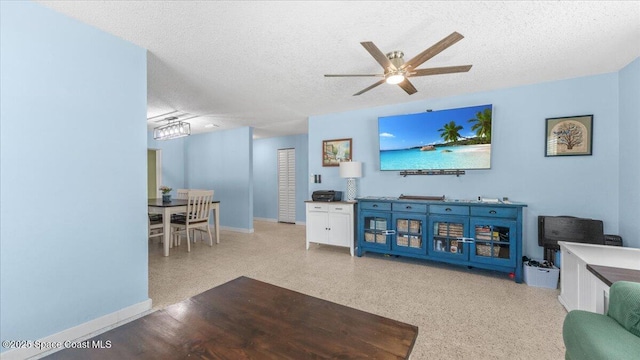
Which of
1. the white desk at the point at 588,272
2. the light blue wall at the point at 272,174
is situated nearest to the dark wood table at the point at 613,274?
the white desk at the point at 588,272

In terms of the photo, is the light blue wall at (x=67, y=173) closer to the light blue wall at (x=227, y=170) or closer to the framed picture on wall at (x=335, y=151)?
the framed picture on wall at (x=335, y=151)

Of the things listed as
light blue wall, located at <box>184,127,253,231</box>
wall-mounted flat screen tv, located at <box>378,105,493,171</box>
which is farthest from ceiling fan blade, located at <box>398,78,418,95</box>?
light blue wall, located at <box>184,127,253,231</box>

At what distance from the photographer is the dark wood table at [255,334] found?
3.14ft

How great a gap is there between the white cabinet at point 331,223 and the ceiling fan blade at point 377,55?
230cm

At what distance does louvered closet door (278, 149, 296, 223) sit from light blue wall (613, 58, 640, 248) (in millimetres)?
5562

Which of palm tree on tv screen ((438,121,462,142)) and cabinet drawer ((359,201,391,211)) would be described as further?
cabinet drawer ((359,201,391,211))

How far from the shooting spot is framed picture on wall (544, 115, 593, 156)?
2.87 meters

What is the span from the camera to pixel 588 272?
6.12 feet

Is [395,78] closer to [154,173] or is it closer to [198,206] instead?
[198,206]

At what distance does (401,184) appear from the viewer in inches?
153

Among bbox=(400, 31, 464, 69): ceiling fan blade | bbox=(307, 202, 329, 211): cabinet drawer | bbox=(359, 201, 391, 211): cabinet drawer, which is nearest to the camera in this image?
bbox=(400, 31, 464, 69): ceiling fan blade

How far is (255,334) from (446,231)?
2856mm

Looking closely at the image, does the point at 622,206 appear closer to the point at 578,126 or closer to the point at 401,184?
the point at 578,126

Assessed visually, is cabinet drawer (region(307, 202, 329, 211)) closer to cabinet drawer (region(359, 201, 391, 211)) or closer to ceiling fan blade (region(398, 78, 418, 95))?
cabinet drawer (region(359, 201, 391, 211))
